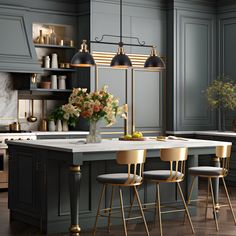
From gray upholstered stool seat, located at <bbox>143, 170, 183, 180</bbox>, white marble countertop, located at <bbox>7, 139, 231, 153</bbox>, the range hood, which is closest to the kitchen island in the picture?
white marble countertop, located at <bbox>7, 139, 231, 153</bbox>

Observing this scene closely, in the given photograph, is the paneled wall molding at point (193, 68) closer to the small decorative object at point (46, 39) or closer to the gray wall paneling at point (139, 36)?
the gray wall paneling at point (139, 36)

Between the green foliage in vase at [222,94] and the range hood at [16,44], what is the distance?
9.21ft

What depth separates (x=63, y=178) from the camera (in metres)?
6.00

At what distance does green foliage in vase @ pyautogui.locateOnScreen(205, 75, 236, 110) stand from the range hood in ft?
9.21

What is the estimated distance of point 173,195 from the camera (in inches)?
267

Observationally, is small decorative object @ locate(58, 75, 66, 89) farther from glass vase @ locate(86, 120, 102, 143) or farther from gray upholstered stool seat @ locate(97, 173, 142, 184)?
gray upholstered stool seat @ locate(97, 173, 142, 184)

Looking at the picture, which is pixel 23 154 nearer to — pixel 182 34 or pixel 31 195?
pixel 31 195

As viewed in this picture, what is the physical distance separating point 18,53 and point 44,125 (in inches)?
48.1

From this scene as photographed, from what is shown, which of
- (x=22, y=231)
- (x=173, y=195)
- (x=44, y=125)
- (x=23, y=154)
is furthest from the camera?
(x=44, y=125)

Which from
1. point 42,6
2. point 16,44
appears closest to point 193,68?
point 42,6

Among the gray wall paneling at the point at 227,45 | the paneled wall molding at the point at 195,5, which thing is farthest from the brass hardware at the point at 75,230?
the paneled wall molding at the point at 195,5

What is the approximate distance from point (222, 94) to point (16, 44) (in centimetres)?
328

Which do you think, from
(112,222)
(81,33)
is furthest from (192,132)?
(112,222)

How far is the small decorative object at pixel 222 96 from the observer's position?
31.0 ft
